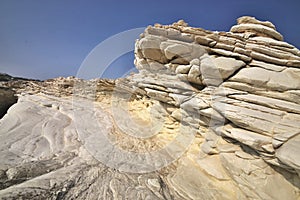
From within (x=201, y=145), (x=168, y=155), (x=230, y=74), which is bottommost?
(x=168, y=155)

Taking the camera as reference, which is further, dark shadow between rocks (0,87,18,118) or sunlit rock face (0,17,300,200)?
dark shadow between rocks (0,87,18,118)

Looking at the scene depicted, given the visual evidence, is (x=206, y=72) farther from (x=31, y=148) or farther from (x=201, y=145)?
(x=31, y=148)

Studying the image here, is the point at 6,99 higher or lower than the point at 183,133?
higher

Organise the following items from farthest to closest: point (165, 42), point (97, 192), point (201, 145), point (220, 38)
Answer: point (165, 42) → point (220, 38) → point (201, 145) → point (97, 192)

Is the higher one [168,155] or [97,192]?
[97,192]

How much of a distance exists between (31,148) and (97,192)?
11.9 ft

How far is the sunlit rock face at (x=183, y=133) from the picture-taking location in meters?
4.97

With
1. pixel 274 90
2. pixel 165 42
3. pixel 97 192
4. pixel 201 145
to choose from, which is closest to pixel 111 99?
pixel 165 42

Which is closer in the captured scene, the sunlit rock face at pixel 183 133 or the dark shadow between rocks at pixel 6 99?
the sunlit rock face at pixel 183 133

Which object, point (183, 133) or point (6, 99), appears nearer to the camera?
point (183, 133)

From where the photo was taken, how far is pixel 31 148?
6.44 meters

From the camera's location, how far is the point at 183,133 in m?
8.62

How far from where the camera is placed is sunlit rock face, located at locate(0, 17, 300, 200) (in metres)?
4.97

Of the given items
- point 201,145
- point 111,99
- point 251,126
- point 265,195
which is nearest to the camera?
point 265,195
